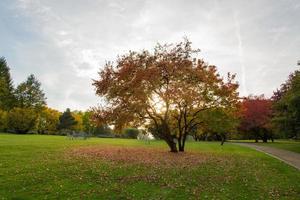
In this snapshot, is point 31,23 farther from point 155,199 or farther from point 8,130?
point 8,130

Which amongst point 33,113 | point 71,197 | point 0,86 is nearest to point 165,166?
point 71,197

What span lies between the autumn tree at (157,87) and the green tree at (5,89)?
60485 millimetres

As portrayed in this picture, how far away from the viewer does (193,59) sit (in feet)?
90.9

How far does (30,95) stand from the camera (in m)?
85.9

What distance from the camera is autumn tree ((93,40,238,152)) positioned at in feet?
84.7

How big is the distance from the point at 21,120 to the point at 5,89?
12.6 m

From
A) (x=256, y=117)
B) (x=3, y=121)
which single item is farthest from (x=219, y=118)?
(x=3, y=121)

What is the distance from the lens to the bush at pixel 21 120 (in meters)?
72.9

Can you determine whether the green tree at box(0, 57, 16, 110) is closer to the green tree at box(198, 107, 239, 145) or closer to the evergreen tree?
the evergreen tree

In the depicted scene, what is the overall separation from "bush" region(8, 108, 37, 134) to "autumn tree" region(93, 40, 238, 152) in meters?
52.1

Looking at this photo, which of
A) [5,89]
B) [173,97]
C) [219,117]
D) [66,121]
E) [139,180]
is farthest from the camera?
[66,121]

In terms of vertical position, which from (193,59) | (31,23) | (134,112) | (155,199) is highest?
(31,23)

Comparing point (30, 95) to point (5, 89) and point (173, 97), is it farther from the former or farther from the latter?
point (173, 97)

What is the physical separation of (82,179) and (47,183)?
1.44 metres
